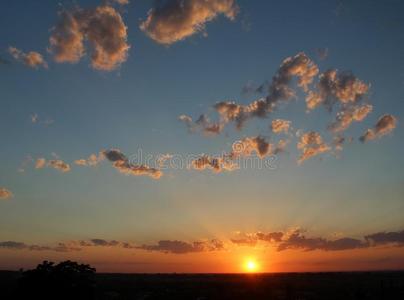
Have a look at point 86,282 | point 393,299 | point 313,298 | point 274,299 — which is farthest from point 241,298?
point 86,282

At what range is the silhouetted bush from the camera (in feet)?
94.4

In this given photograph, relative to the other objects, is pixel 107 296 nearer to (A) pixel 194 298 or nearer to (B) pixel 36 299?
(A) pixel 194 298

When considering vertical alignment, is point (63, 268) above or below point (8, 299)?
above

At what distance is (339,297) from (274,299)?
55.9 feet

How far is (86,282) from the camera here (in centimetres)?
3027

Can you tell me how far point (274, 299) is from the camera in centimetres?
8656

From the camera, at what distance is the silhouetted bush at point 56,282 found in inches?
1133

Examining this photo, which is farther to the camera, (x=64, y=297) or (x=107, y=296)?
(x=107, y=296)

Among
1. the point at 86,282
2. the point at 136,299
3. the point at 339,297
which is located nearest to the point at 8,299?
the point at 86,282

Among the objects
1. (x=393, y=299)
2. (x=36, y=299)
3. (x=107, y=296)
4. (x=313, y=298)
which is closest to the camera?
(x=36, y=299)

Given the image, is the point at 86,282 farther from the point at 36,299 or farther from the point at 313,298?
the point at 313,298

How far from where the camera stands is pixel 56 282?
95.3 feet

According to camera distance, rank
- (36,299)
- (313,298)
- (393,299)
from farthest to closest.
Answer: (313,298) < (393,299) < (36,299)

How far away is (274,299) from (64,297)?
6537 cm
